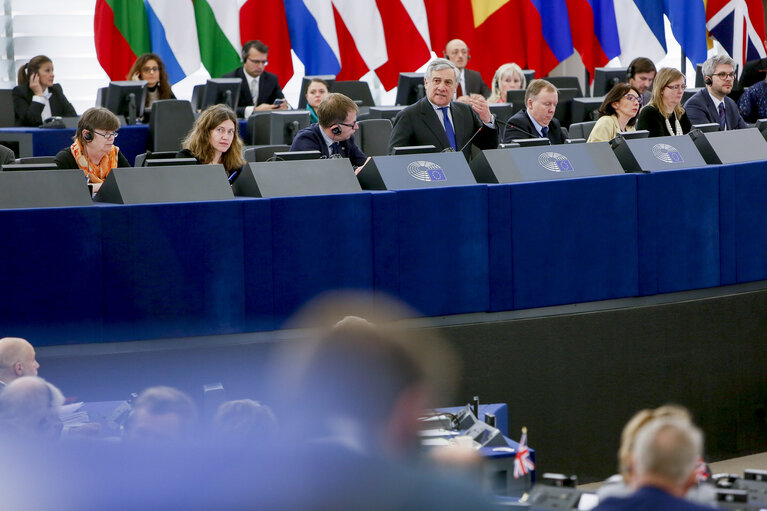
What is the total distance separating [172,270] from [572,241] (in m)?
1.78

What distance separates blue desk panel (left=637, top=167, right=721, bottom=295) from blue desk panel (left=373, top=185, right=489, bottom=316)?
83 cm

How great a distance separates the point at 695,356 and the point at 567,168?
112 centimetres

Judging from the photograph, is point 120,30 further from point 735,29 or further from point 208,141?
point 208,141

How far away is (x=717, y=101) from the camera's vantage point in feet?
24.2

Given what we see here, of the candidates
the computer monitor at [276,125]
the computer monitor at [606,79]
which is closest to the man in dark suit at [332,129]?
the computer monitor at [276,125]

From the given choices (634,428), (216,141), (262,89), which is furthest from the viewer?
(262,89)

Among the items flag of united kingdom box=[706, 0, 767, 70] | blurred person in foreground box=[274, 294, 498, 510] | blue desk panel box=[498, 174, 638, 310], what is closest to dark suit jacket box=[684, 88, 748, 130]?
blue desk panel box=[498, 174, 638, 310]

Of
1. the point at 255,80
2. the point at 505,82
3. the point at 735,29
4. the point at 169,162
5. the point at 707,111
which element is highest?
the point at 735,29

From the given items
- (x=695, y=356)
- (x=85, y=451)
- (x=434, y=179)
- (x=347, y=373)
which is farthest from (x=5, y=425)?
(x=695, y=356)

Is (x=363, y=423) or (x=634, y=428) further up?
(x=363, y=423)

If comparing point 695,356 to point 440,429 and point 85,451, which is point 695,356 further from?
point 85,451

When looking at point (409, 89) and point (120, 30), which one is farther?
point (120, 30)

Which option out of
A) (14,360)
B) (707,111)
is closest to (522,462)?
(14,360)

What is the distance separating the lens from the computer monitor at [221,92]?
30.9 ft
